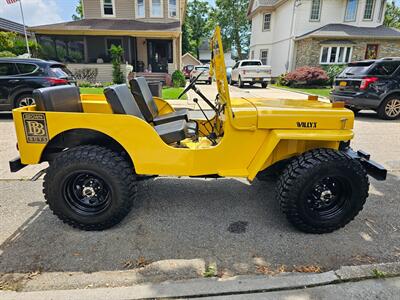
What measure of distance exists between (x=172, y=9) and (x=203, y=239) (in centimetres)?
2106

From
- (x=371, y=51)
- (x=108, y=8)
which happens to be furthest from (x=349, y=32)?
(x=108, y=8)

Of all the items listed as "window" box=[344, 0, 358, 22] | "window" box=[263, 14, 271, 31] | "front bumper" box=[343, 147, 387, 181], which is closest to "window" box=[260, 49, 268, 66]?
"window" box=[263, 14, 271, 31]

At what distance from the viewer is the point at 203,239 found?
2.82m

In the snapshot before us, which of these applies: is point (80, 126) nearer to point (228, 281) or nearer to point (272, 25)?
point (228, 281)

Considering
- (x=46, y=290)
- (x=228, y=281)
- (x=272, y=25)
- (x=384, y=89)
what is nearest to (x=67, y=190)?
(x=46, y=290)

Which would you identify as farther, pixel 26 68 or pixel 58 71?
pixel 58 71

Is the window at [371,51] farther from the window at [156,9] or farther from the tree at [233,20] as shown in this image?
the tree at [233,20]

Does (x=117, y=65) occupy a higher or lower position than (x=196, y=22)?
lower

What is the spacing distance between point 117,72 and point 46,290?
671 inches

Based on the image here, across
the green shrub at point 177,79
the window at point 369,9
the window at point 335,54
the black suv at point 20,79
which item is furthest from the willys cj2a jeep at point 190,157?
the window at point 369,9

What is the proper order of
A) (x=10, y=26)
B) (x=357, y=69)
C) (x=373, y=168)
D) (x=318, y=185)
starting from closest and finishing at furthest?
1. (x=318, y=185)
2. (x=373, y=168)
3. (x=357, y=69)
4. (x=10, y=26)

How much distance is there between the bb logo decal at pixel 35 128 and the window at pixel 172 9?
20192mm

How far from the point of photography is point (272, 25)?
2727cm

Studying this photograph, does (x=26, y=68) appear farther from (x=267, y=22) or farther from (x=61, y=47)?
(x=267, y=22)
